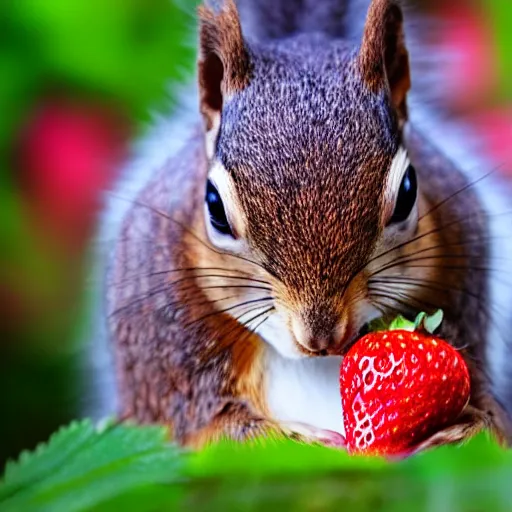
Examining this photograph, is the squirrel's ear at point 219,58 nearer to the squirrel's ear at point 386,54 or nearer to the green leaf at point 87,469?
the squirrel's ear at point 386,54

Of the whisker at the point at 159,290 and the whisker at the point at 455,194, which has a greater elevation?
the whisker at the point at 455,194

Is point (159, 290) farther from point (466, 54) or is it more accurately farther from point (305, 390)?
point (466, 54)

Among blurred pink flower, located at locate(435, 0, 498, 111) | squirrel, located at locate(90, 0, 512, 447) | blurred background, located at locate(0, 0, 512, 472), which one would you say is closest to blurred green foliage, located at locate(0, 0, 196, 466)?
blurred background, located at locate(0, 0, 512, 472)

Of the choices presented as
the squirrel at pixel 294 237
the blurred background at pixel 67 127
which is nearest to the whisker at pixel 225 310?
the squirrel at pixel 294 237

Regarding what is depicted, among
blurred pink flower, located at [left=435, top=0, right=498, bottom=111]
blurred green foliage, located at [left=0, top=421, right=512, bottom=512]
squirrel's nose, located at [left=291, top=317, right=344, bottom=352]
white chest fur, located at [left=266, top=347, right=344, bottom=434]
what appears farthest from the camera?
blurred pink flower, located at [left=435, top=0, right=498, bottom=111]

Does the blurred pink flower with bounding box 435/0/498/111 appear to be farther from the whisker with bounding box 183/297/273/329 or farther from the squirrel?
the whisker with bounding box 183/297/273/329

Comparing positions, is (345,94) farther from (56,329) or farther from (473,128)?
(56,329)
